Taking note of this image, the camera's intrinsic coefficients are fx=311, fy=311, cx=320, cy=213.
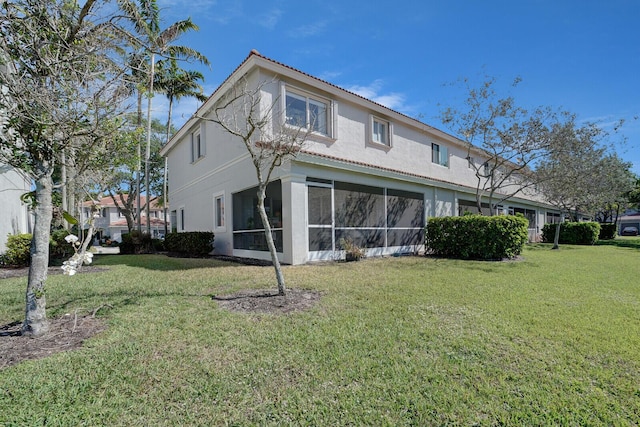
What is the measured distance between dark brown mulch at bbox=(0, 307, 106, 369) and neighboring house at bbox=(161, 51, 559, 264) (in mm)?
5963

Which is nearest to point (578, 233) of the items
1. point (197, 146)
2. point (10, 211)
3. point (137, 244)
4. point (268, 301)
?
point (268, 301)

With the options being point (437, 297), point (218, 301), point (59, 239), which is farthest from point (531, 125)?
point (59, 239)

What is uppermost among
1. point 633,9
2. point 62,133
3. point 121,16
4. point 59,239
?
point 633,9

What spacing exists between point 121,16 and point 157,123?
30.4 m

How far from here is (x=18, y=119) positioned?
A: 373 cm

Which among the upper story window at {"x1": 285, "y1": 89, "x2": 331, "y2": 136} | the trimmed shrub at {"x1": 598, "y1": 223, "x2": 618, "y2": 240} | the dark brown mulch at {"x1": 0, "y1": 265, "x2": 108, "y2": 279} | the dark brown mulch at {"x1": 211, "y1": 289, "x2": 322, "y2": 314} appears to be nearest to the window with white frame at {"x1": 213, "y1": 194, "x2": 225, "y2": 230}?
the dark brown mulch at {"x1": 0, "y1": 265, "x2": 108, "y2": 279}

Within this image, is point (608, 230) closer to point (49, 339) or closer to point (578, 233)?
point (578, 233)

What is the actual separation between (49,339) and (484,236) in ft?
40.3

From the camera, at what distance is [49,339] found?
3803 mm

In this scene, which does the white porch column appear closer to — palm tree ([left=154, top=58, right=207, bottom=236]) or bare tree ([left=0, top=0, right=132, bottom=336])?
bare tree ([left=0, top=0, right=132, bottom=336])

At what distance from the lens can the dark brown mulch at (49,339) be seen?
11.2ft

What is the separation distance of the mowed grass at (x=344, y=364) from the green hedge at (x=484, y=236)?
540 centimetres

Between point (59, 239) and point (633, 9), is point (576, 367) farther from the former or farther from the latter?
point (59, 239)

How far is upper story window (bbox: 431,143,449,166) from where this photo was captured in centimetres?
Result: 1775
